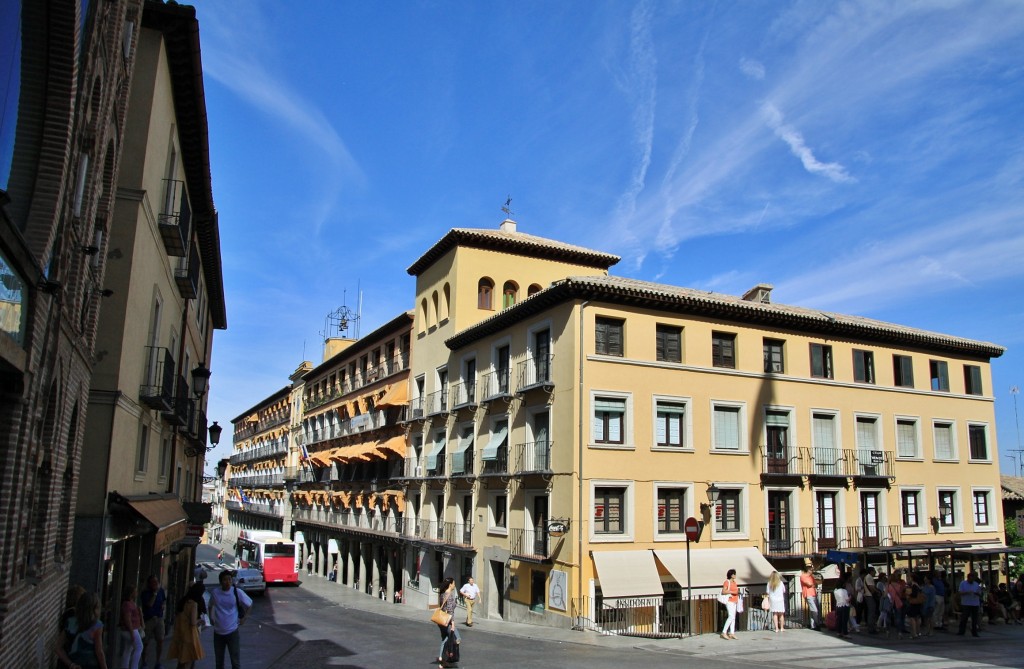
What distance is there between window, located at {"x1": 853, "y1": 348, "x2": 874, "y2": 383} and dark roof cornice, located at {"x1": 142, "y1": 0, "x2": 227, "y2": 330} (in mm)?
23824

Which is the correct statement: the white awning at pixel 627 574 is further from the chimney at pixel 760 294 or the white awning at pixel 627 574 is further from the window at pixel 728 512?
the chimney at pixel 760 294

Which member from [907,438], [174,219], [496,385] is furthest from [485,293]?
[907,438]

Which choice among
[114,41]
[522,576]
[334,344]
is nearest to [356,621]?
[522,576]

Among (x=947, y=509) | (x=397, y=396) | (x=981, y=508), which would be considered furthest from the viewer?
(x=397, y=396)

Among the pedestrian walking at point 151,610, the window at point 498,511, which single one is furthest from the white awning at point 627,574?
the pedestrian walking at point 151,610

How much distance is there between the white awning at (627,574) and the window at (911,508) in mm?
12010

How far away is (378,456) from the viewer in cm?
4103

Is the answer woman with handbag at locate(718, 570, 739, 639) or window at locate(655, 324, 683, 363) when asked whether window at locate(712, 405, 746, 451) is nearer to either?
window at locate(655, 324, 683, 363)

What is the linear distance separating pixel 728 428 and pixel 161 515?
1810 centimetres

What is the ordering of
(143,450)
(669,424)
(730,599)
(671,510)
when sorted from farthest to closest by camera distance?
(669,424) < (671,510) < (730,599) < (143,450)

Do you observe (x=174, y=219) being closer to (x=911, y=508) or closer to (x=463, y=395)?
(x=463, y=395)

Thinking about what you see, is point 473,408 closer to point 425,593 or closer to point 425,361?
point 425,361

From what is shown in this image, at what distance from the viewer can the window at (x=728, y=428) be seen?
27.2m

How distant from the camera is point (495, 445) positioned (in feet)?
94.9
